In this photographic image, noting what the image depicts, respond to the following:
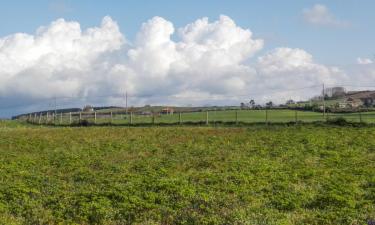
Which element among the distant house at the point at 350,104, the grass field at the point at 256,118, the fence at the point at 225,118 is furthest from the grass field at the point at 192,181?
the distant house at the point at 350,104

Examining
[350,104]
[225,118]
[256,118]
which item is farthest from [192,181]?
[350,104]

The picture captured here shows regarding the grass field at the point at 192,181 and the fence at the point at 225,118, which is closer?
the grass field at the point at 192,181

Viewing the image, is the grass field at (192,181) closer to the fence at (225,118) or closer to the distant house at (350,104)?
the fence at (225,118)

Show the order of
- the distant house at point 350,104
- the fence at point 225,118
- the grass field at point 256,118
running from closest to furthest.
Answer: the fence at point 225,118 < the grass field at point 256,118 < the distant house at point 350,104

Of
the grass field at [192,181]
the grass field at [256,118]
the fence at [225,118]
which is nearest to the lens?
the grass field at [192,181]

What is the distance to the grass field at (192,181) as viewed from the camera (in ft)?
52.5

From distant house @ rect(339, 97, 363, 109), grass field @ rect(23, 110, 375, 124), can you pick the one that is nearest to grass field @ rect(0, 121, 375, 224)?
grass field @ rect(23, 110, 375, 124)

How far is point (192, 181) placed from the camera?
21.6m

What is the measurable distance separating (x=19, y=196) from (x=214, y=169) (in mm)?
10200

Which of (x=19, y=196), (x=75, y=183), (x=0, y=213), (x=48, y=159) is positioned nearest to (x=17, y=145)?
(x=48, y=159)

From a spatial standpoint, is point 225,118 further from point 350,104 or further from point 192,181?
point 192,181

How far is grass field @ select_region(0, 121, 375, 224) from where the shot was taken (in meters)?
16.0

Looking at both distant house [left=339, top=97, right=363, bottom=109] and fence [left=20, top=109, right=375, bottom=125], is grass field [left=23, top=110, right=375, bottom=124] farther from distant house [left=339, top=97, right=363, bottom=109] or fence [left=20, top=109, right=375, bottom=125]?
distant house [left=339, top=97, right=363, bottom=109]

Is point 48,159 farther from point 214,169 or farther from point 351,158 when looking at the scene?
point 351,158
